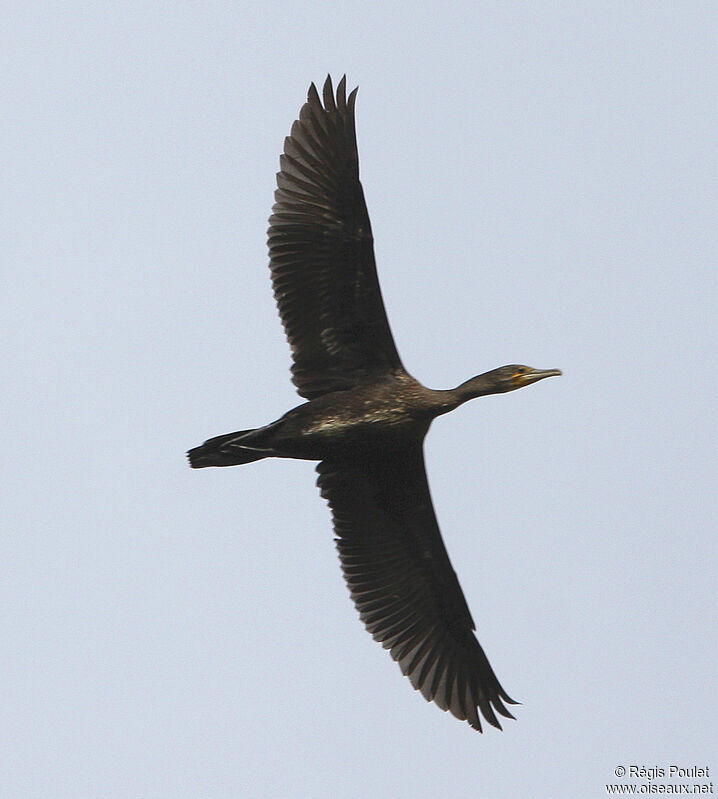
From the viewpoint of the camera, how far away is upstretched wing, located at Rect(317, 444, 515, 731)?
10289mm

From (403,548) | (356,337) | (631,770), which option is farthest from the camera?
(403,548)

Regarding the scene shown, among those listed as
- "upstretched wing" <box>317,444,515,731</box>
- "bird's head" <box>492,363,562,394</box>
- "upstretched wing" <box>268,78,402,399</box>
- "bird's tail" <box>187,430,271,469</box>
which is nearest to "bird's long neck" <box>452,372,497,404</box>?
"bird's head" <box>492,363,562,394</box>

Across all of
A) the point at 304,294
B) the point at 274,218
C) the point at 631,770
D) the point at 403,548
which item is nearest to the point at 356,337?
the point at 304,294

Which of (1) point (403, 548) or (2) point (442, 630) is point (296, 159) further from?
(2) point (442, 630)

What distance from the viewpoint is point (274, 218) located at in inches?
387

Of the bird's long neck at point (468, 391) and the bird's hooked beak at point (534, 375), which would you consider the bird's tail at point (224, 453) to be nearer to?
the bird's long neck at point (468, 391)

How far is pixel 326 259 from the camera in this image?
9.71m

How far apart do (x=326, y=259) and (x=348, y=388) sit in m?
1.00

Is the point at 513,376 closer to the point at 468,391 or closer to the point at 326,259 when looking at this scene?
the point at 468,391

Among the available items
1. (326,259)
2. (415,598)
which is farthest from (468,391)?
(415,598)

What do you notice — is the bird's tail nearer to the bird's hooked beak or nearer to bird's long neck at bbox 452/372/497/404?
bird's long neck at bbox 452/372/497/404

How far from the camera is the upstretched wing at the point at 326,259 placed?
9.66 metres

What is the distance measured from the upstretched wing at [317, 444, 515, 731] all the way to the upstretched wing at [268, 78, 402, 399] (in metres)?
1.17

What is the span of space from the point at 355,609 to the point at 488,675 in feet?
4.04
